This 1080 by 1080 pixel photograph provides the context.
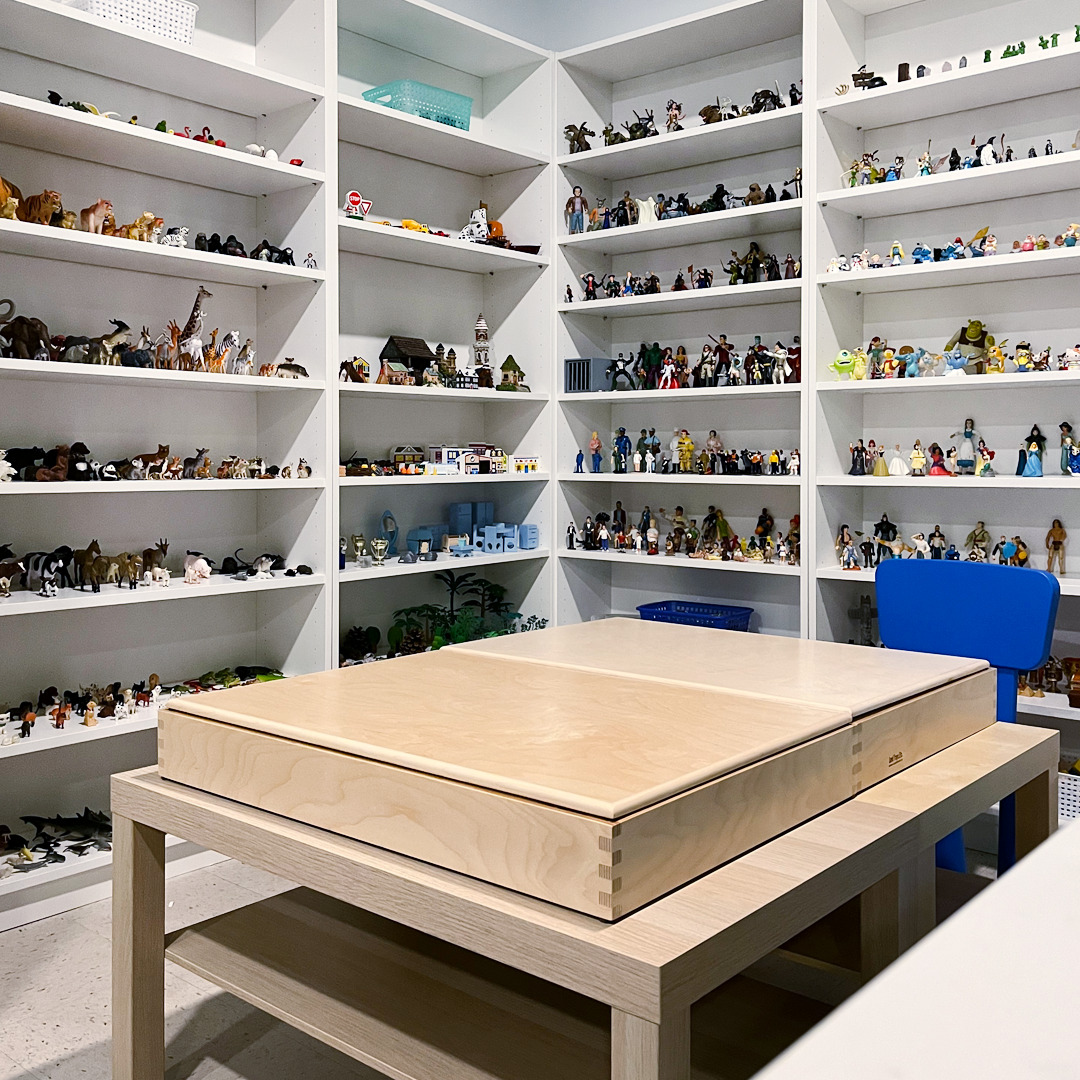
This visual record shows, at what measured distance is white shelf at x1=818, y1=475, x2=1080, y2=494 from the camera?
2990 millimetres

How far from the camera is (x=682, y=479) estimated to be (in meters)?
3.75

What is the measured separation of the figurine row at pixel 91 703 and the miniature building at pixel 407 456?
0.89 meters

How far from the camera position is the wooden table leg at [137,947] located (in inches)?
60.2

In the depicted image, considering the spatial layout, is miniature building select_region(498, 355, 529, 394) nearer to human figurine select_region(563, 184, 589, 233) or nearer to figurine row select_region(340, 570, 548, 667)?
human figurine select_region(563, 184, 589, 233)

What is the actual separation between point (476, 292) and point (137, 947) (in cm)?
322

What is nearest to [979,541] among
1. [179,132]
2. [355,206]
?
[355,206]

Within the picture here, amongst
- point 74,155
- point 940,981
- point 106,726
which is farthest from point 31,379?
point 940,981

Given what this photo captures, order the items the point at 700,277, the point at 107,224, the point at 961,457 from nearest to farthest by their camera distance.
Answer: the point at 107,224 < the point at 961,457 < the point at 700,277

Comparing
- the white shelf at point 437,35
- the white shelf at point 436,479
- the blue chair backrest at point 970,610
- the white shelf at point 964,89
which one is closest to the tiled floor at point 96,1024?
the white shelf at point 436,479

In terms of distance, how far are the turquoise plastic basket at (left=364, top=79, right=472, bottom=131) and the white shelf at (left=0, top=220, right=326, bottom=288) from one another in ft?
2.57

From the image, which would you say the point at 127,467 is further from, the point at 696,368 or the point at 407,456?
the point at 696,368

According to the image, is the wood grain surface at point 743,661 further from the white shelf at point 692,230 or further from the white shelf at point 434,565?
the white shelf at point 692,230

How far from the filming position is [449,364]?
12.7 feet

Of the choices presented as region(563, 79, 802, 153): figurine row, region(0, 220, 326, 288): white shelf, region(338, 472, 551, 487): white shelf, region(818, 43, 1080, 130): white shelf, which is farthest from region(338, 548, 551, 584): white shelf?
region(818, 43, 1080, 130): white shelf
